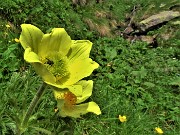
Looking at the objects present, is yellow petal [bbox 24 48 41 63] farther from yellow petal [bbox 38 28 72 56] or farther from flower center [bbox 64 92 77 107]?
flower center [bbox 64 92 77 107]

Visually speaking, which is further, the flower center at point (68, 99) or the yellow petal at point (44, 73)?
the flower center at point (68, 99)

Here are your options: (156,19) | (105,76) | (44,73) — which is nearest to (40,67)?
(44,73)

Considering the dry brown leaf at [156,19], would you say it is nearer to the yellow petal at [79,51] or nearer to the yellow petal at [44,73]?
the yellow petal at [79,51]

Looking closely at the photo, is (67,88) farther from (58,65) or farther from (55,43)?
(55,43)

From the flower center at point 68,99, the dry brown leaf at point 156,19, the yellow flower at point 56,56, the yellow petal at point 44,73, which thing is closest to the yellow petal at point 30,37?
the yellow flower at point 56,56

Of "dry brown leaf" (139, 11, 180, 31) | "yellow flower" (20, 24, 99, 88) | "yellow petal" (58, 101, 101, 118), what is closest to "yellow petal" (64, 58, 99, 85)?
"yellow flower" (20, 24, 99, 88)
